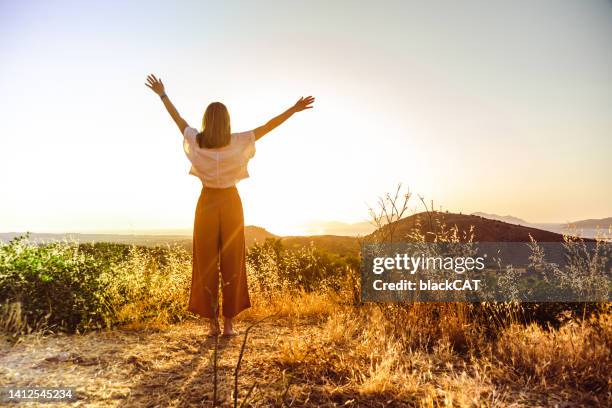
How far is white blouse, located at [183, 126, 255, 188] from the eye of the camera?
454 cm

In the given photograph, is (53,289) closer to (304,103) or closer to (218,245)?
(218,245)

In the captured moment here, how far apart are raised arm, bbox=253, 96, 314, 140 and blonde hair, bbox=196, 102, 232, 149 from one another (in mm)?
303

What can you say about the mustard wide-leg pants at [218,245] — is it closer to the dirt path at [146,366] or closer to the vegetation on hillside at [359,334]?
the dirt path at [146,366]

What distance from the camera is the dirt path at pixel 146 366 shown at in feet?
9.82

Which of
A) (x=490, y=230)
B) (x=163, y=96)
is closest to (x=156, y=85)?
(x=163, y=96)

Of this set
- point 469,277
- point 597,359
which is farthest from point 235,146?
point 597,359

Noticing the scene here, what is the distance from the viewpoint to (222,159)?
4.54 meters

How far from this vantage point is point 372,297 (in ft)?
17.5

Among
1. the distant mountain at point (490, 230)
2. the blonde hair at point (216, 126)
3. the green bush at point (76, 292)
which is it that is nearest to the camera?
the blonde hair at point (216, 126)

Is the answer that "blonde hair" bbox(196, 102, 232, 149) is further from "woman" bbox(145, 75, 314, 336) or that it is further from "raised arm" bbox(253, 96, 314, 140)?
"raised arm" bbox(253, 96, 314, 140)

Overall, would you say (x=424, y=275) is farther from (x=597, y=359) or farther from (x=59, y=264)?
(x=59, y=264)

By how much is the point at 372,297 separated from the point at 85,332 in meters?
3.12

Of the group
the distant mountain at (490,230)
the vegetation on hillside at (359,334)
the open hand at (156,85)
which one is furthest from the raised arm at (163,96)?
the distant mountain at (490,230)

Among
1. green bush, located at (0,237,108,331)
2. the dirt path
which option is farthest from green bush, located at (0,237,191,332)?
the dirt path
